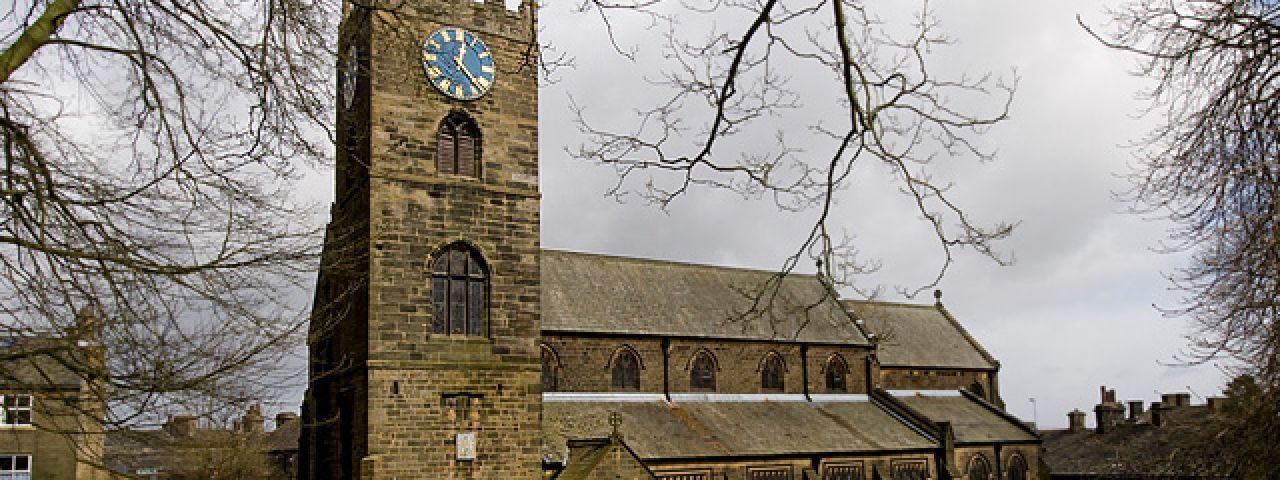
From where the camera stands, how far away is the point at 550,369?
31.2 m

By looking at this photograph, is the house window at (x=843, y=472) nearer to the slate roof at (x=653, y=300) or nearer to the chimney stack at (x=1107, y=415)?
the slate roof at (x=653, y=300)

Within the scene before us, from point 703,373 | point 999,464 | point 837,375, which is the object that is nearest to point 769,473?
point 703,373

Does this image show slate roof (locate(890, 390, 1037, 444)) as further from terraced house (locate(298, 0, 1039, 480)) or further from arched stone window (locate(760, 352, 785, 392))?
terraced house (locate(298, 0, 1039, 480))

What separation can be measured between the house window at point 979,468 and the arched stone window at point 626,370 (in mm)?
13859

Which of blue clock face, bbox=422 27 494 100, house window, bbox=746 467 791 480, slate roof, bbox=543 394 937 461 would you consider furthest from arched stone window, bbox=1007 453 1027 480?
blue clock face, bbox=422 27 494 100

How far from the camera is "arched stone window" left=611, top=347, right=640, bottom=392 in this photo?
108 feet

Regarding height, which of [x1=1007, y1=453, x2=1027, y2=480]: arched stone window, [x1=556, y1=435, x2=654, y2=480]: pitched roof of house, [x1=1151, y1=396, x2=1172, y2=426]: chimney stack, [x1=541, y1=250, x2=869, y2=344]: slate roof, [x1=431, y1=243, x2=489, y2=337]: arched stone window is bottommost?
[x1=1007, y1=453, x2=1027, y2=480]: arched stone window

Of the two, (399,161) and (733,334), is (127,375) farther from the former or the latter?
(733,334)

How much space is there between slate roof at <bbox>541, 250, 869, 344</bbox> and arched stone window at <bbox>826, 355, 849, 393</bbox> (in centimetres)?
80

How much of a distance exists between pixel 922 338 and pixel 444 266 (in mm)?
28176

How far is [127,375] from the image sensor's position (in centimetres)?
900

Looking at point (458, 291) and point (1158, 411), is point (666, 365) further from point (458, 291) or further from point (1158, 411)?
point (1158, 411)

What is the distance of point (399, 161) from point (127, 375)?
14.0 meters

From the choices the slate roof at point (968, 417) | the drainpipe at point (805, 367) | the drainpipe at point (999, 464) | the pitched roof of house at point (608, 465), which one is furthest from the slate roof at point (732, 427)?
the drainpipe at point (999, 464)
